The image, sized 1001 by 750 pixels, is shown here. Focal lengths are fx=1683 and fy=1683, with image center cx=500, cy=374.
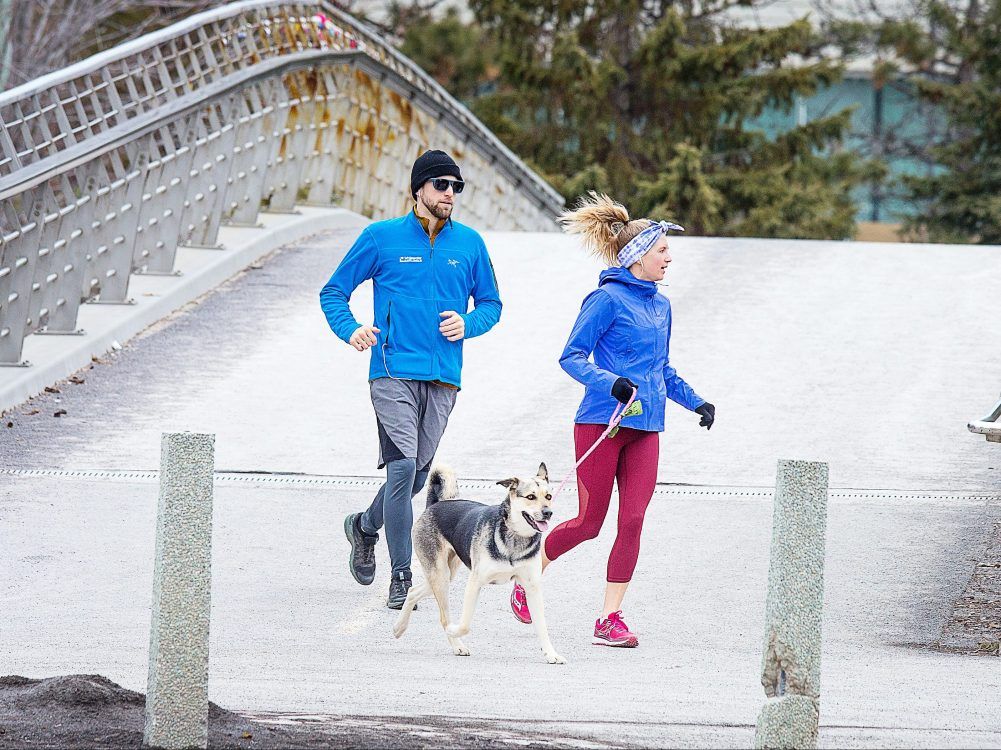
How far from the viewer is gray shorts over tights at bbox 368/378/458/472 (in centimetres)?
709

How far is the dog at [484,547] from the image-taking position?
625 cm

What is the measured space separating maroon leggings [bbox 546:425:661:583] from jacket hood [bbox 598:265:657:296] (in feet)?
1.90

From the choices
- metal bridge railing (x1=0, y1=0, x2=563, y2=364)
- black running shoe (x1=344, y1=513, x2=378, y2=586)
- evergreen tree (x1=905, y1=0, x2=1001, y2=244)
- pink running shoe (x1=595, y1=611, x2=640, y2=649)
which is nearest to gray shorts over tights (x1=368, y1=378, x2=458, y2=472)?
black running shoe (x1=344, y1=513, x2=378, y2=586)

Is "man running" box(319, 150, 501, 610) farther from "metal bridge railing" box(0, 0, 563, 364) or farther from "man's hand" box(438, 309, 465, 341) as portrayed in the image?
"metal bridge railing" box(0, 0, 563, 364)

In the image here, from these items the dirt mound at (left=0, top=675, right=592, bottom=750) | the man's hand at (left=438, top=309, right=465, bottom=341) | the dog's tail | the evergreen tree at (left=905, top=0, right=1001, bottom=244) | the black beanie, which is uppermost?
the evergreen tree at (left=905, top=0, right=1001, bottom=244)

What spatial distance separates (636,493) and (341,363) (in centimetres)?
583

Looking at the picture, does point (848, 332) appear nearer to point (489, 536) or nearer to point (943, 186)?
point (489, 536)

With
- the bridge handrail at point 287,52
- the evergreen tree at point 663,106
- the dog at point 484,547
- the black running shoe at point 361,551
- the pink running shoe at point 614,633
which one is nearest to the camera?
the dog at point 484,547

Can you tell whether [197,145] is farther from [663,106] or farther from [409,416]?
[663,106]

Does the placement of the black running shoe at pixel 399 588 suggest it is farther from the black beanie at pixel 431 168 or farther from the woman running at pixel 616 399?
the black beanie at pixel 431 168

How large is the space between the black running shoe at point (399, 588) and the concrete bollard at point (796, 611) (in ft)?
9.03

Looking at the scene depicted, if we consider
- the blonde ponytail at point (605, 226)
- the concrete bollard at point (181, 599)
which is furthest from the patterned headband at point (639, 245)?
the concrete bollard at point (181, 599)

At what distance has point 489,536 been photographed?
631cm

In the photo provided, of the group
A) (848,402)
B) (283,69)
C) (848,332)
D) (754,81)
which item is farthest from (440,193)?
(754,81)
